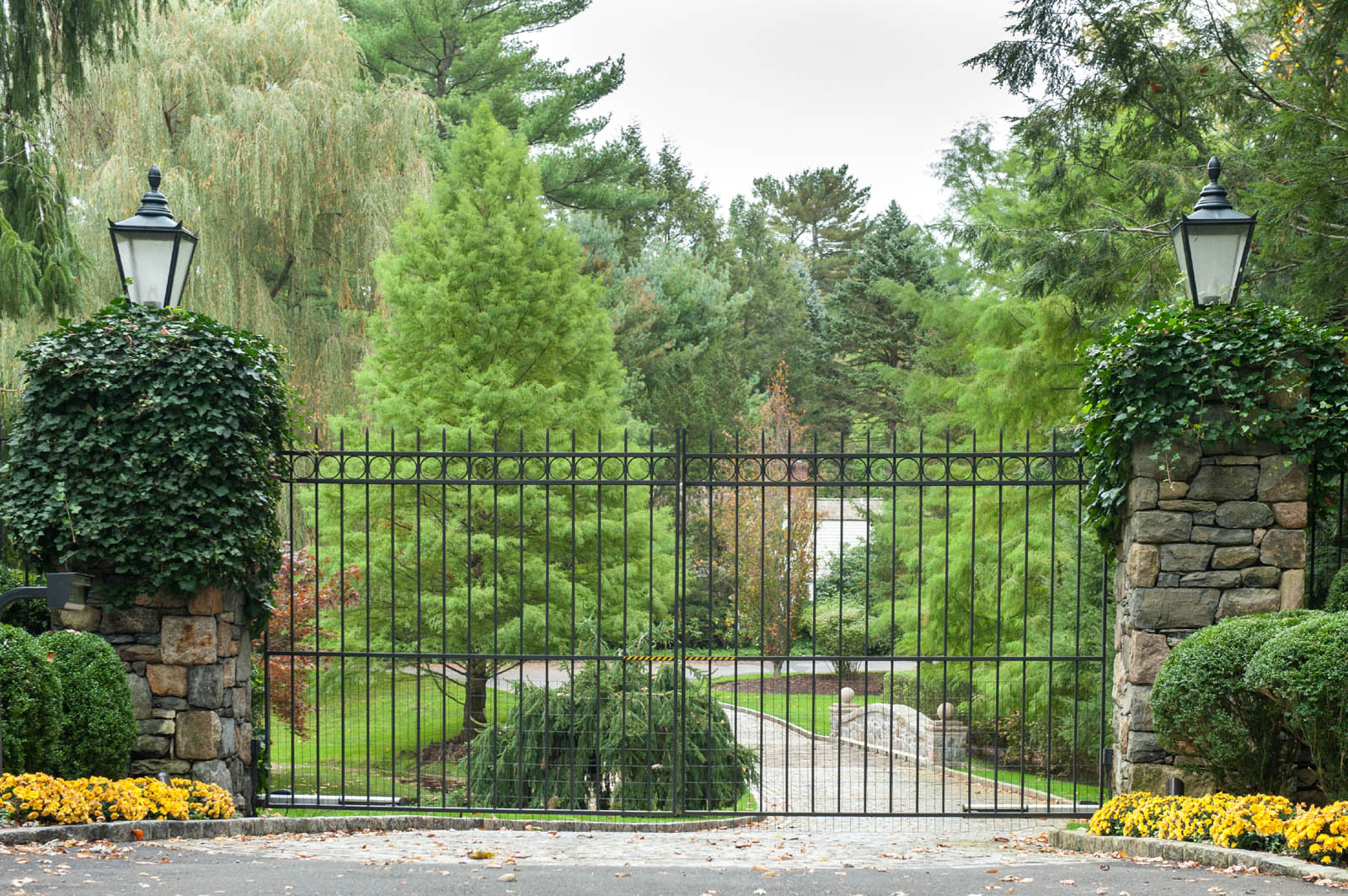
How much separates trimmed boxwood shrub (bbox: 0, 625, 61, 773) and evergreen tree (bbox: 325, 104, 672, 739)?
506 cm

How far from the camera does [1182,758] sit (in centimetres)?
567

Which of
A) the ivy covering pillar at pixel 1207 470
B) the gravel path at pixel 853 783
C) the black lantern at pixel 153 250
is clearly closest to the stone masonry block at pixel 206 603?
the black lantern at pixel 153 250

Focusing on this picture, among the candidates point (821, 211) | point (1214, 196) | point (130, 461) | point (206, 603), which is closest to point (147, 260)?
point (130, 461)

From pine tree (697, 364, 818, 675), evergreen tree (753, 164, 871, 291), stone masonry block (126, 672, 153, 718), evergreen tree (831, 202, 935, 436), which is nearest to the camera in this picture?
stone masonry block (126, 672, 153, 718)

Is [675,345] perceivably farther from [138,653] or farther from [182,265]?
[138,653]

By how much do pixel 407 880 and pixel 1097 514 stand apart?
160 inches

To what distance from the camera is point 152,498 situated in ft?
18.9

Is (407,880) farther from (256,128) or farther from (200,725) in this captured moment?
(256,128)

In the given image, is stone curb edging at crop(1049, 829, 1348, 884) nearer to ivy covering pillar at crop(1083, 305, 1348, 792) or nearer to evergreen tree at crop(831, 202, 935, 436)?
ivy covering pillar at crop(1083, 305, 1348, 792)

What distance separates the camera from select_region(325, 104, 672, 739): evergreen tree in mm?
10703

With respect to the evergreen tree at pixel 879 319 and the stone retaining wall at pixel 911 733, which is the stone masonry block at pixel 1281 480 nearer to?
the stone retaining wall at pixel 911 733

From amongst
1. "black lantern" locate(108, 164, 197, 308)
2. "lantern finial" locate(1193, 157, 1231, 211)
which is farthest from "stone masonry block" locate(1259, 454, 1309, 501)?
"black lantern" locate(108, 164, 197, 308)

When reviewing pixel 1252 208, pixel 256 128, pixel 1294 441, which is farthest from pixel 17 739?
pixel 256 128

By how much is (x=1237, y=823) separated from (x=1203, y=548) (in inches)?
57.2
